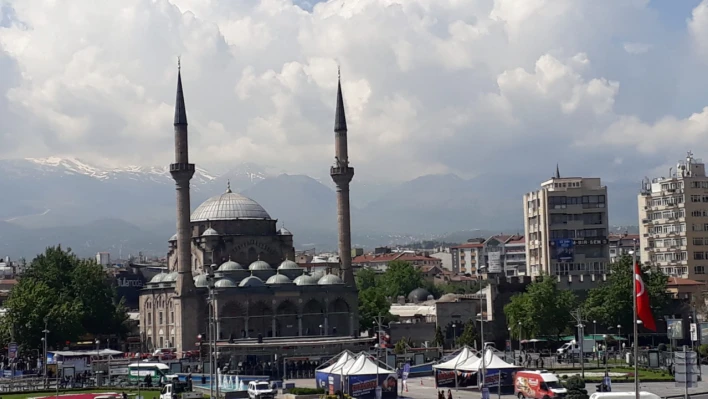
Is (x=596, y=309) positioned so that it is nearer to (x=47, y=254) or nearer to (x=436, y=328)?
(x=436, y=328)

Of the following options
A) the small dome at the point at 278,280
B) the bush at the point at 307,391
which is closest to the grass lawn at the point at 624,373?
the bush at the point at 307,391

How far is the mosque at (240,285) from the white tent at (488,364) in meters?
27.8

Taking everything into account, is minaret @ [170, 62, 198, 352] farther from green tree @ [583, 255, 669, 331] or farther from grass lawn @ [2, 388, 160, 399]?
green tree @ [583, 255, 669, 331]

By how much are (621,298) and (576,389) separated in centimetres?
3558

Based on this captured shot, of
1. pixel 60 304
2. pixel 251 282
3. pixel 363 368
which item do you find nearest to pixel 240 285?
pixel 251 282

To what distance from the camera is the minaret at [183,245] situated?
3219 inches

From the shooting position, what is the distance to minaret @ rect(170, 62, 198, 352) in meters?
81.8

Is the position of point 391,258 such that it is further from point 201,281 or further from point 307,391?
point 307,391

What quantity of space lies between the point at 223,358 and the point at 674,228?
142 feet

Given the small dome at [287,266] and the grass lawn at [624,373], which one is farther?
the small dome at [287,266]

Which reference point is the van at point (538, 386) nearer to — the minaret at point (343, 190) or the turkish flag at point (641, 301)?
the turkish flag at point (641, 301)

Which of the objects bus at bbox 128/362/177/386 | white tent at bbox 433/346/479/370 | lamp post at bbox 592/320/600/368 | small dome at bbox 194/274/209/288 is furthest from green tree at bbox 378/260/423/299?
white tent at bbox 433/346/479/370

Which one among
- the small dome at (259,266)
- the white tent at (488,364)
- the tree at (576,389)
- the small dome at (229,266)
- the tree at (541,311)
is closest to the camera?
the tree at (576,389)

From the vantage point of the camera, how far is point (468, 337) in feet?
266
